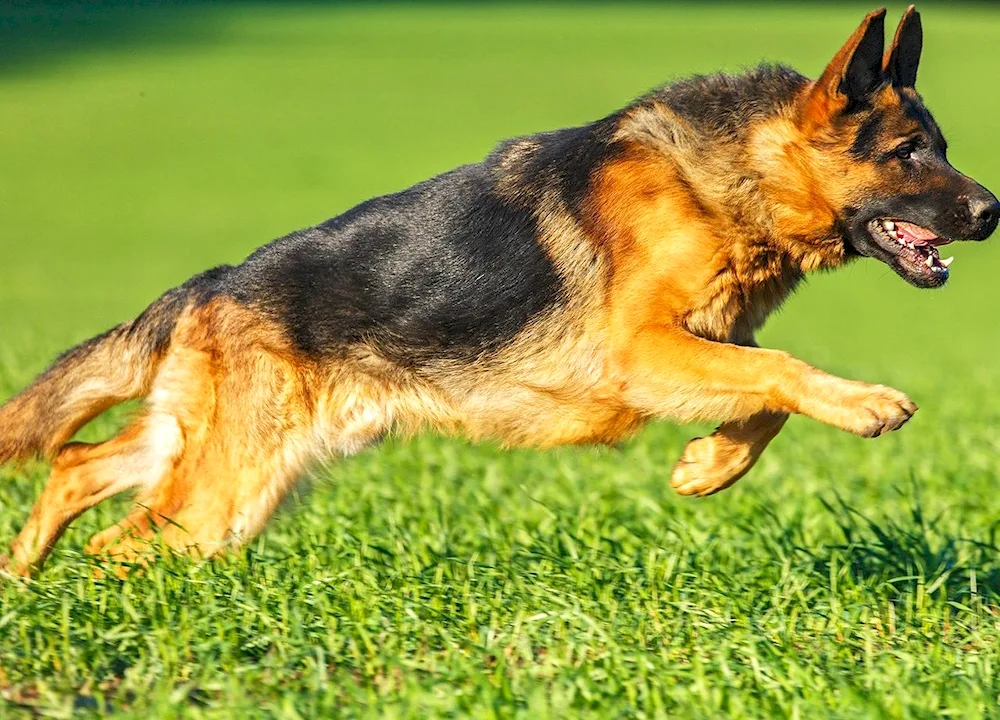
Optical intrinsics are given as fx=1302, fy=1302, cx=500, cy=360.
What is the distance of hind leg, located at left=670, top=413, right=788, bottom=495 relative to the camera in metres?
5.76

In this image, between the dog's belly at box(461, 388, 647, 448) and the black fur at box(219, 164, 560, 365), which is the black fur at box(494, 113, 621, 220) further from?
the dog's belly at box(461, 388, 647, 448)

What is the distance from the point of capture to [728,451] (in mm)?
5770

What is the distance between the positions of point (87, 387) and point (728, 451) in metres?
A: 2.91

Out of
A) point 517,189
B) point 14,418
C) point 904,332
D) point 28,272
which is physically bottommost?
point 904,332

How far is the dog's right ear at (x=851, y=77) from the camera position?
17.4 feet

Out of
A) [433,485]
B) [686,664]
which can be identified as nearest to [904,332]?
[433,485]

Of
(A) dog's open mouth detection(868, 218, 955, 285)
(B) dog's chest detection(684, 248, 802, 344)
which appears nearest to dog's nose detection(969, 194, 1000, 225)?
(A) dog's open mouth detection(868, 218, 955, 285)

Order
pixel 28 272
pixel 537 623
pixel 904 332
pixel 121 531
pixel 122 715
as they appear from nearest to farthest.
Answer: pixel 122 715, pixel 537 623, pixel 121 531, pixel 904 332, pixel 28 272

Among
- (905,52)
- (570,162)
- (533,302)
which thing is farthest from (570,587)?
(905,52)

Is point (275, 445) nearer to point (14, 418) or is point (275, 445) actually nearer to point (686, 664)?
point (14, 418)

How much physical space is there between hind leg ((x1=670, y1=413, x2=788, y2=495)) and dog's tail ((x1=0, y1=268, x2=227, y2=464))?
2.34 meters

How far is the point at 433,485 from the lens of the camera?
759cm

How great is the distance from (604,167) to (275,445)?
73.7 inches

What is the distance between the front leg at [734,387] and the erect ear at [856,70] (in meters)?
1.15
